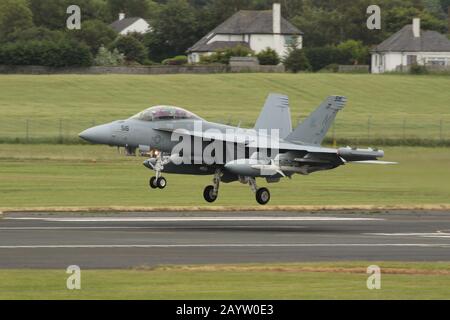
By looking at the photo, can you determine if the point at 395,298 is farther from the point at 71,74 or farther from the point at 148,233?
the point at 71,74

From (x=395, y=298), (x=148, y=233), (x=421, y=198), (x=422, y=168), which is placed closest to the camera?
(x=395, y=298)

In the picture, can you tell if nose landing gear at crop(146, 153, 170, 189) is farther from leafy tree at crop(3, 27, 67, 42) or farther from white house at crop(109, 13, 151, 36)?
white house at crop(109, 13, 151, 36)

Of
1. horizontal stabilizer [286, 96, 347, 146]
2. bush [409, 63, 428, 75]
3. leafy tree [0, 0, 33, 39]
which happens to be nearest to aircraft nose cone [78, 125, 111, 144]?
horizontal stabilizer [286, 96, 347, 146]

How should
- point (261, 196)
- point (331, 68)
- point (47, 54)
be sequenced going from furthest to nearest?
point (331, 68) < point (47, 54) < point (261, 196)

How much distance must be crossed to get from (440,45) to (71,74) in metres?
42.7

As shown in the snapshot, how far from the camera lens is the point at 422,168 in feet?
134

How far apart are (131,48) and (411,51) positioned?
3008 cm

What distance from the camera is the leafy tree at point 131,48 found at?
12300 cm

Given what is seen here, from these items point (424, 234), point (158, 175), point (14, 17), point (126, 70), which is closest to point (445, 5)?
point (14, 17)

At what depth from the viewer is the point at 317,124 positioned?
39719 mm

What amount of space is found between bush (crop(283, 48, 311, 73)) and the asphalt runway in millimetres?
79311

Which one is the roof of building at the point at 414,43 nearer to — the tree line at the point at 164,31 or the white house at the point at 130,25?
the tree line at the point at 164,31

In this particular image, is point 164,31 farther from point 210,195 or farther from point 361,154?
point 361,154
